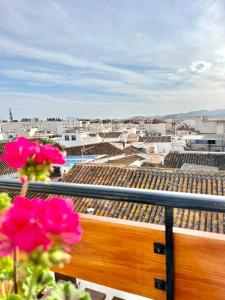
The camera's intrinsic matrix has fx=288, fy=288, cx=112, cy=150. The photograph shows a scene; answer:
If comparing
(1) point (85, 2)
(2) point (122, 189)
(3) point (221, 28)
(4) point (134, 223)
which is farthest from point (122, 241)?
(3) point (221, 28)

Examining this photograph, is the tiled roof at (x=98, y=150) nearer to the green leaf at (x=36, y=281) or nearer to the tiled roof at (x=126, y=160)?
the tiled roof at (x=126, y=160)

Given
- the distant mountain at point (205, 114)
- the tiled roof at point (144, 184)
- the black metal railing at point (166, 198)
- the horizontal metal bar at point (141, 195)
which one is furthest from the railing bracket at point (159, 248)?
the distant mountain at point (205, 114)

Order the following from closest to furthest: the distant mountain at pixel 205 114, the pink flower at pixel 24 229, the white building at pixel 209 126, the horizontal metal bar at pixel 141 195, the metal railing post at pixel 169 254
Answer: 1. the pink flower at pixel 24 229
2. the horizontal metal bar at pixel 141 195
3. the metal railing post at pixel 169 254
4. the white building at pixel 209 126
5. the distant mountain at pixel 205 114

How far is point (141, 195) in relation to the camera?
33.9 inches

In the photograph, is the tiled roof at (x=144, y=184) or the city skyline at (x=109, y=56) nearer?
the city skyline at (x=109, y=56)

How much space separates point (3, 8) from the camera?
3.16m

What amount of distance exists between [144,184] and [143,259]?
289 inches

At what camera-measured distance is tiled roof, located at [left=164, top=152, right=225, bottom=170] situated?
48.5 feet

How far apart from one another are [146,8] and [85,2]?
88 cm

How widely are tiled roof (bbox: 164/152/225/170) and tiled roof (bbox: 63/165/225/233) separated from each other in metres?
6.69

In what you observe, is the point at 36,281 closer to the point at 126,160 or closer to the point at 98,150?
the point at 126,160

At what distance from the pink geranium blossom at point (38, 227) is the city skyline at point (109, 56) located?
133 inches

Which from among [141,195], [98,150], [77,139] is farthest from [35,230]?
[77,139]

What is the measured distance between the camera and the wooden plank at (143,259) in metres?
0.85
